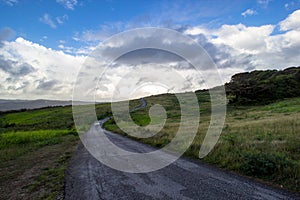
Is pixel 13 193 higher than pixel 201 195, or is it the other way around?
pixel 201 195

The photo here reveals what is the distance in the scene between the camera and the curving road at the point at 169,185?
6102 millimetres

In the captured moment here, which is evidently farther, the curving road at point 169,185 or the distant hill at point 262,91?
the distant hill at point 262,91

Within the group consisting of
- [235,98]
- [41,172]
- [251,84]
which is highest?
[251,84]

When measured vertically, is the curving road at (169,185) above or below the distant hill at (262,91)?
below

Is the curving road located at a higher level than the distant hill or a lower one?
lower

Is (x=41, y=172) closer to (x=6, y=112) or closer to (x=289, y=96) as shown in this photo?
(x=289, y=96)

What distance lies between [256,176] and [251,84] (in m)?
63.0

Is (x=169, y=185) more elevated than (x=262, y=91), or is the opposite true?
(x=262, y=91)

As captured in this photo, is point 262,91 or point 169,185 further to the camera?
point 262,91

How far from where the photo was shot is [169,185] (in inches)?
276

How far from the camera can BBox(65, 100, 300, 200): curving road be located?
610 cm

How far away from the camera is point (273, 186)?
6.77 m

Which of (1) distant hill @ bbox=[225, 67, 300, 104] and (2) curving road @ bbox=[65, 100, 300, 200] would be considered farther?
(1) distant hill @ bbox=[225, 67, 300, 104]

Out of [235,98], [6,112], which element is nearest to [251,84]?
[235,98]
